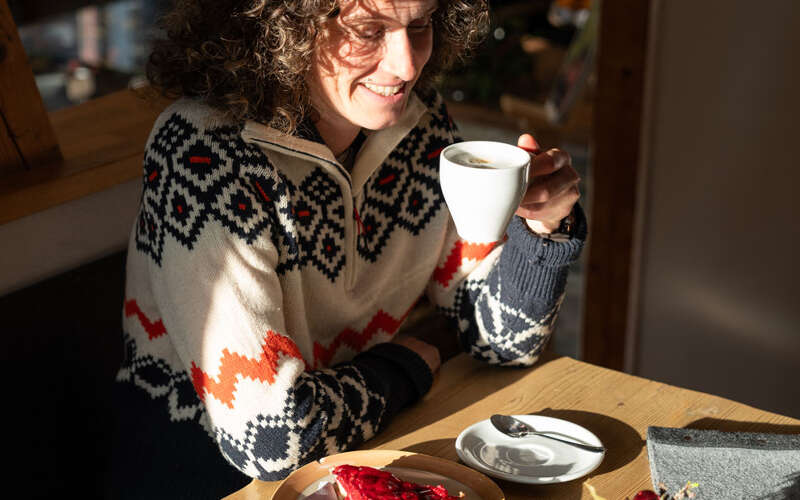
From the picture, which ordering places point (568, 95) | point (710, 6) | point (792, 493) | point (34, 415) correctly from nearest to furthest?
point (792, 493), point (34, 415), point (710, 6), point (568, 95)

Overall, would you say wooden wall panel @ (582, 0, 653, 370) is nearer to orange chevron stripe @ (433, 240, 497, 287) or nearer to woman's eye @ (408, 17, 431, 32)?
orange chevron stripe @ (433, 240, 497, 287)

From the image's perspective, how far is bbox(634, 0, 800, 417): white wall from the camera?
2.03 m

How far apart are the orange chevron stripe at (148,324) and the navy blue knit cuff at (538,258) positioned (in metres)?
0.53

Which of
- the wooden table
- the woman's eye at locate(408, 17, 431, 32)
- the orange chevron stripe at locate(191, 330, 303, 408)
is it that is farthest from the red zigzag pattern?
the woman's eye at locate(408, 17, 431, 32)

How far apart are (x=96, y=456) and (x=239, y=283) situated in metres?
0.47

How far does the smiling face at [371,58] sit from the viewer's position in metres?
1.10

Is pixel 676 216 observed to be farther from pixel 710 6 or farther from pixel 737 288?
pixel 710 6

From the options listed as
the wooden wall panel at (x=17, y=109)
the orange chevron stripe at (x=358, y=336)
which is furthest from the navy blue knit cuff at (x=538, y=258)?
the wooden wall panel at (x=17, y=109)

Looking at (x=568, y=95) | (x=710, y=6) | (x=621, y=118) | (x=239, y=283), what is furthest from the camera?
(x=568, y=95)

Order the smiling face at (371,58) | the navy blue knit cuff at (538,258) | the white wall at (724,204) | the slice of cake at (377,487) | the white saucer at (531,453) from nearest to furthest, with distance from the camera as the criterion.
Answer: the slice of cake at (377,487) < the white saucer at (531,453) < the smiling face at (371,58) < the navy blue knit cuff at (538,258) < the white wall at (724,204)

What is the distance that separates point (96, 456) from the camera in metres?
1.32

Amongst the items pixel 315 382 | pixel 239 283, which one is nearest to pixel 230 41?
pixel 239 283

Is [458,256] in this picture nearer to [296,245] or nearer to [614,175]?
[296,245]

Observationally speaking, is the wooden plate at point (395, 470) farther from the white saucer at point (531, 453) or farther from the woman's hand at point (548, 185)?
the woman's hand at point (548, 185)
